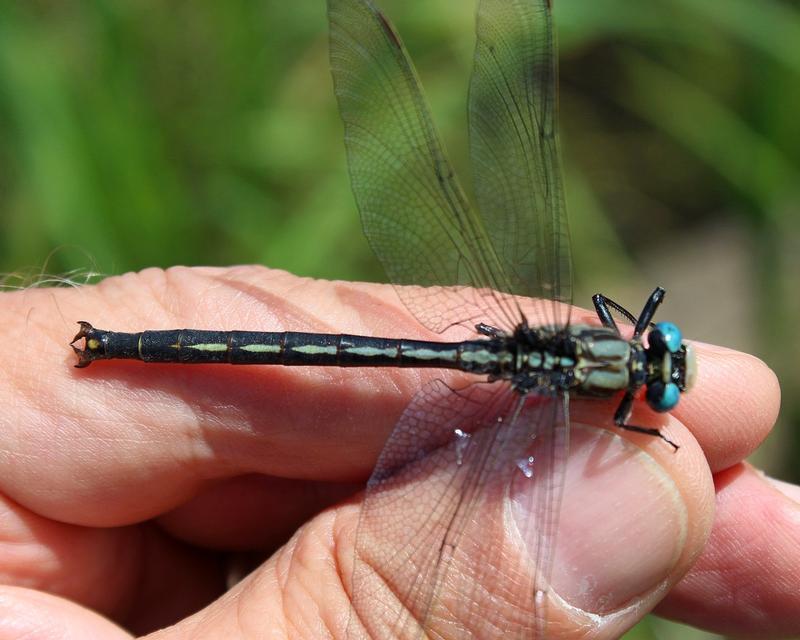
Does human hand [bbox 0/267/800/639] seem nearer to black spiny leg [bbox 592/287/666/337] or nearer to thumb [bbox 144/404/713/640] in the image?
thumb [bbox 144/404/713/640]

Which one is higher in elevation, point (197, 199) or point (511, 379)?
point (197, 199)

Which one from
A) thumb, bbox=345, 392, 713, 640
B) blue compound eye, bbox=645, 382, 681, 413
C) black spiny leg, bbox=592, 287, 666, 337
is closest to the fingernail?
thumb, bbox=345, 392, 713, 640

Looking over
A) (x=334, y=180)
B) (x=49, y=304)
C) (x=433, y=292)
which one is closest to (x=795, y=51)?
(x=334, y=180)

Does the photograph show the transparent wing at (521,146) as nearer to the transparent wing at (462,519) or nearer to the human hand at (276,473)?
the human hand at (276,473)

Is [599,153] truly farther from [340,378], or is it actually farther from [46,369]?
[46,369]

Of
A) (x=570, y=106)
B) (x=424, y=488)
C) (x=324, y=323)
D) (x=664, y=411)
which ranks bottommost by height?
(x=424, y=488)

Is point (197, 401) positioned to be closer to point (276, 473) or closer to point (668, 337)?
point (276, 473)

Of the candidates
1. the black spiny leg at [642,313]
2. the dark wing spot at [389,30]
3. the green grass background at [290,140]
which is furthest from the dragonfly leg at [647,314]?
the green grass background at [290,140]

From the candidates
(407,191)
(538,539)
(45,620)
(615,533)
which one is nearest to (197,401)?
(45,620)
